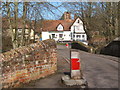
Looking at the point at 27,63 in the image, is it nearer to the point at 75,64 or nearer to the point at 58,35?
the point at 75,64

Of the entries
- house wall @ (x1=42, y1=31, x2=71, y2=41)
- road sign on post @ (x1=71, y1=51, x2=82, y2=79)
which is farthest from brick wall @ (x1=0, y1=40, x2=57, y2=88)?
house wall @ (x1=42, y1=31, x2=71, y2=41)

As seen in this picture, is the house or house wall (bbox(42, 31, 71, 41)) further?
house wall (bbox(42, 31, 71, 41))

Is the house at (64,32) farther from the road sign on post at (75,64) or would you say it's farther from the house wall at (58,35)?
the road sign on post at (75,64)

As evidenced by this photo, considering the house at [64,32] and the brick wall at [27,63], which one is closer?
the brick wall at [27,63]

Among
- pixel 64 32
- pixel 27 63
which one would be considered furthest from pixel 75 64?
pixel 64 32

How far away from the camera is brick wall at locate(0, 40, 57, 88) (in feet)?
17.1

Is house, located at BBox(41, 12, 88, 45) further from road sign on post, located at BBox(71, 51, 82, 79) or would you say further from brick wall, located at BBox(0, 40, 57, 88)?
road sign on post, located at BBox(71, 51, 82, 79)

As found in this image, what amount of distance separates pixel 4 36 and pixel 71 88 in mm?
16733

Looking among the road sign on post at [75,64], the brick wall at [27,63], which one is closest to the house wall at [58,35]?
the brick wall at [27,63]

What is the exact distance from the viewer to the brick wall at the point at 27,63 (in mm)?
5219

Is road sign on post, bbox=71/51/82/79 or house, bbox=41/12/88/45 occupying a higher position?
house, bbox=41/12/88/45

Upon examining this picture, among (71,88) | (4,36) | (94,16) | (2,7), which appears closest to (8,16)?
(2,7)

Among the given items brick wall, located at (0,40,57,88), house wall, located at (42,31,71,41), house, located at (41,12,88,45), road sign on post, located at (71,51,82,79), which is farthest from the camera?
house wall, located at (42,31,71,41)

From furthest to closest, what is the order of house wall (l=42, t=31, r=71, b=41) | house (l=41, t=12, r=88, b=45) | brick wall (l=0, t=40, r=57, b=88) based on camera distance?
house wall (l=42, t=31, r=71, b=41), house (l=41, t=12, r=88, b=45), brick wall (l=0, t=40, r=57, b=88)
